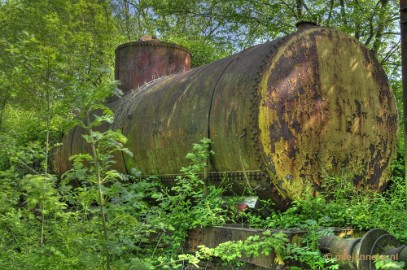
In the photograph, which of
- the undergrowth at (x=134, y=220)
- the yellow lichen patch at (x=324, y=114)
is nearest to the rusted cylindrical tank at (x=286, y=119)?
the yellow lichen patch at (x=324, y=114)

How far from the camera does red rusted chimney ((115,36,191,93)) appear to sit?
339 inches

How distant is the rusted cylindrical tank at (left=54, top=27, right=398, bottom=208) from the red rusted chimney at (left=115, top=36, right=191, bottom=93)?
2.45 metres

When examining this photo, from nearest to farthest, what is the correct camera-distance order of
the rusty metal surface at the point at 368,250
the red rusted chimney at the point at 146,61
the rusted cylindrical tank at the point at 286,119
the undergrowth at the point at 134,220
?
the rusty metal surface at the point at 368,250 < the undergrowth at the point at 134,220 < the rusted cylindrical tank at the point at 286,119 < the red rusted chimney at the point at 146,61

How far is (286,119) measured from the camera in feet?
15.7

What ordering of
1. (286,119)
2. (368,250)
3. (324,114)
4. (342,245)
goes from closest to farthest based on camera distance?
(368,250), (342,245), (286,119), (324,114)

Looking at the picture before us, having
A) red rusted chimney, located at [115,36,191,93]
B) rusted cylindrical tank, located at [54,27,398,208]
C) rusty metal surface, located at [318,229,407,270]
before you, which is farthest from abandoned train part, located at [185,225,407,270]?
red rusted chimney, located at [115,36,191,93]

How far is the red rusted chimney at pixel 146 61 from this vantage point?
8602mm

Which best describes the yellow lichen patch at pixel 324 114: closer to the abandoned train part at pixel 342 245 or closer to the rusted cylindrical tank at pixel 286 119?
the rusted cylindrical tank at pixel 286 119

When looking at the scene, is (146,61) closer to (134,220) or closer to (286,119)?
(286,119)

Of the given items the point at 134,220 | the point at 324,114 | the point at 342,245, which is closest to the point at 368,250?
the point at 342,245

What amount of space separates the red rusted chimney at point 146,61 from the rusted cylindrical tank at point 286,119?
96.5 inches

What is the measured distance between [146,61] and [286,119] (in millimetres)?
4467

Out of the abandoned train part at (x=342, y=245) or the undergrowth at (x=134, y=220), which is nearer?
the abandoned train part at (x=342, y=245)

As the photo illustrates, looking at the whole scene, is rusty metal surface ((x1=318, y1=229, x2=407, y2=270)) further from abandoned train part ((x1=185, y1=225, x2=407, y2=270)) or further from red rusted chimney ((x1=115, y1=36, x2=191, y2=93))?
red rusted chimney ((x1=115, y1=36, x2=191, y2=93))
